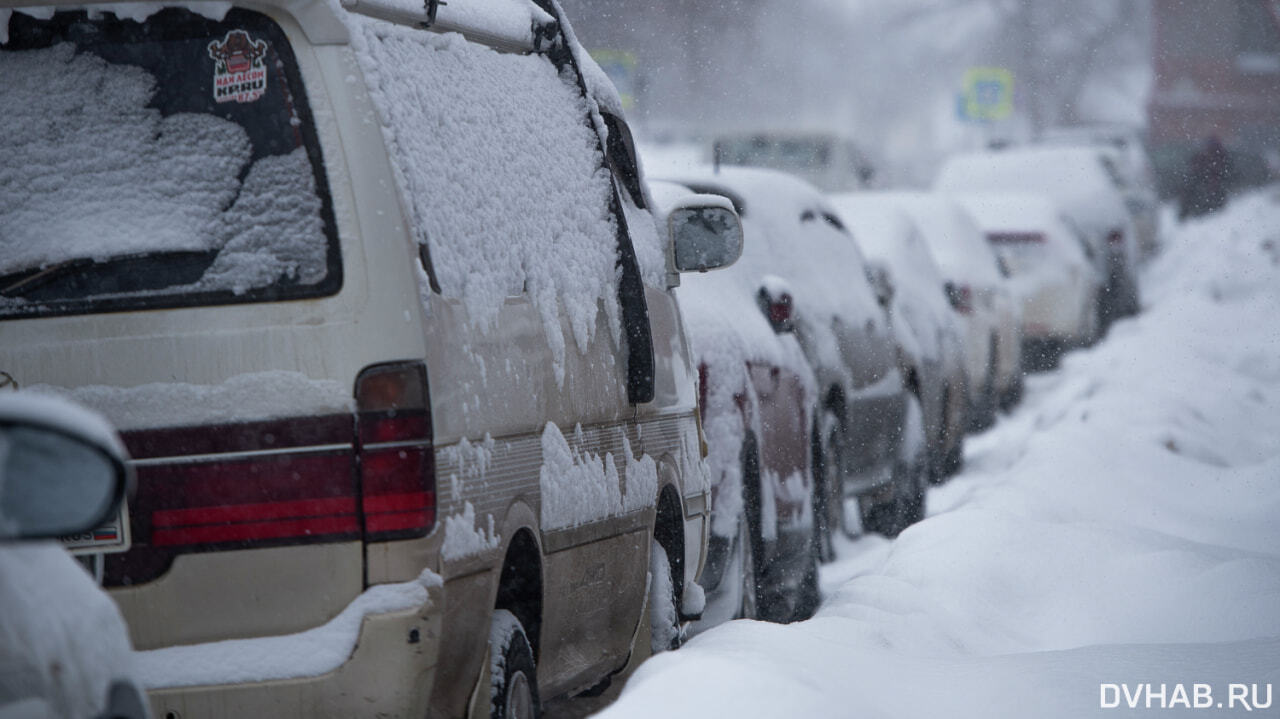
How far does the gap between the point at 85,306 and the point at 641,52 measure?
3199 centimetres

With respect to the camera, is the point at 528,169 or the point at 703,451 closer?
the point at 528,169

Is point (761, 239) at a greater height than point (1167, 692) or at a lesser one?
greater

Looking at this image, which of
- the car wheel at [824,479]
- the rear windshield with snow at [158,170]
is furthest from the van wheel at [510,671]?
the car wheel at [824,479]

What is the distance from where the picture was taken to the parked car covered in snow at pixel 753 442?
7.06 metres

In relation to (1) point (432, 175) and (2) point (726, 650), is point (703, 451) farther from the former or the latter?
(1) point (432, 175)

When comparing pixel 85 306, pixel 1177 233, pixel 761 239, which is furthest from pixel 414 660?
pixel 1177 233

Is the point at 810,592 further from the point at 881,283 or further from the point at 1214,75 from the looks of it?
the point at 1214,75

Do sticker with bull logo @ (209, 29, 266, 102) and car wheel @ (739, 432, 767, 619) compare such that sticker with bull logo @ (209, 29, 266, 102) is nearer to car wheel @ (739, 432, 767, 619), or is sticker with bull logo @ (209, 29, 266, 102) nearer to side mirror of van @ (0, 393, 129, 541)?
side mirror of van @ (0, 393, 129, 541)

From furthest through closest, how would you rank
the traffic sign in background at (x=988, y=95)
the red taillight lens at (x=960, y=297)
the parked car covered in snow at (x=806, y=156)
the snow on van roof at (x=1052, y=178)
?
the traffic sign in background at (x=988, y=95), the parked car covered in snow at (x=806, y=156), the snow on van roof at (x=1052, y=178), the red taillight lens at (x=960, y=297)

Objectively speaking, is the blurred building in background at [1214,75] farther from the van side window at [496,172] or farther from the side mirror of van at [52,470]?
the side mirror of van at [52,470]

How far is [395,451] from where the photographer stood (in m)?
3.51

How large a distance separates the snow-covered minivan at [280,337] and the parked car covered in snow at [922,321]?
6.92 meters

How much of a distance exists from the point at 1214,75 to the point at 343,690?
217ft

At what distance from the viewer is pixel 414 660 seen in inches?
138
